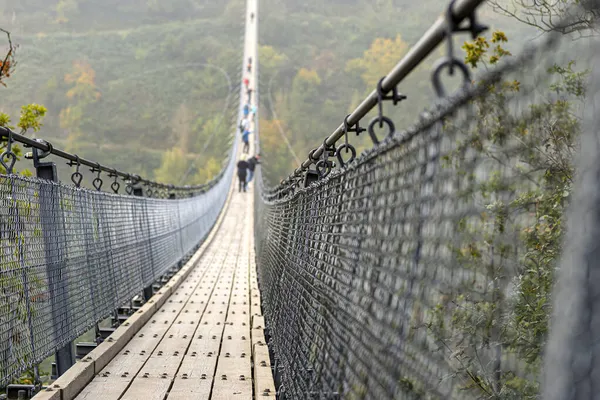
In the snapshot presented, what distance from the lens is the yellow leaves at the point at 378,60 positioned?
193ft

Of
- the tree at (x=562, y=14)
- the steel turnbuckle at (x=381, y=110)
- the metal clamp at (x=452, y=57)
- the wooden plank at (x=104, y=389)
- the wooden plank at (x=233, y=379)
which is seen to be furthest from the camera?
the wooden plank at (x=233, y=379)

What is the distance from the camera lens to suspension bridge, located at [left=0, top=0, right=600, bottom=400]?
83 cm

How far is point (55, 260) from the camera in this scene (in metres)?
3.14

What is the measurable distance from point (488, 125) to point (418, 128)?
0.20 m

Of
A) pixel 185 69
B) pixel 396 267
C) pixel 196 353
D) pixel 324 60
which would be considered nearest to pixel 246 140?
pixel 196 353

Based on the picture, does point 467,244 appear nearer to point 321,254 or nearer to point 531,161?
point 531,161

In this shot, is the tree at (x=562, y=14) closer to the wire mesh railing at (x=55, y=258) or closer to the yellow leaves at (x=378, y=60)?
the wire mesh railing at (x=55, y=258)

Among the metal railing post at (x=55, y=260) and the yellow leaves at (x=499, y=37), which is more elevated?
the yellow leaves at (x=499, y=37)

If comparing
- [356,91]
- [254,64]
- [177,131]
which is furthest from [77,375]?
[177,131]

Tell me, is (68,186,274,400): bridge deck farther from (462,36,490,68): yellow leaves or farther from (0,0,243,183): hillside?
(0,0,243,183): hillside

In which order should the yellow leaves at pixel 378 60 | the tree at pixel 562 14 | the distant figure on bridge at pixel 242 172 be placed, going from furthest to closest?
the yellow leaves at pixel 378 60 → the distant figure on bridge at pixel 242 172 → the tree at pixel 562 14

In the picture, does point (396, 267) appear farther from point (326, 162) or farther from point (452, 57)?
point (326, 162)

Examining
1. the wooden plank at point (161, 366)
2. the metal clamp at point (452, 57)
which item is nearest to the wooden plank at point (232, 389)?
the wooden plank at point (161, 366)

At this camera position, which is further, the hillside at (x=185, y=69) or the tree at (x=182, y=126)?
the tree at (x=182, y=126)
